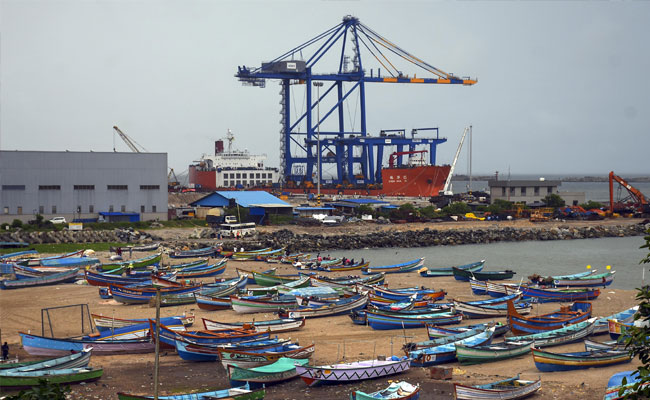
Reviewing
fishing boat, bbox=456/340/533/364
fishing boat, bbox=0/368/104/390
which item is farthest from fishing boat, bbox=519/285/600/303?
fishing boat, bbox=0/368/104/390

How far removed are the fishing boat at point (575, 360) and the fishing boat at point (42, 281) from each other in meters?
20.1

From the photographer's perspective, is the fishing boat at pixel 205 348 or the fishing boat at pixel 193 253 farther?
the fishing boat at pixel 193 253

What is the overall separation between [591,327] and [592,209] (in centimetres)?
4509

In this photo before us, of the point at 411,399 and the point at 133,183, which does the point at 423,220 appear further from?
the point at 411,399

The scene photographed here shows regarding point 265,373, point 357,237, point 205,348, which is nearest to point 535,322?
point 265,373

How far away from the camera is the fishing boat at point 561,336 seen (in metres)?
18.8

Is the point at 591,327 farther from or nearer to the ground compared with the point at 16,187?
nearer to the ground

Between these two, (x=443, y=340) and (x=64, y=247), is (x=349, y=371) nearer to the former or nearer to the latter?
(x=443, y=340)

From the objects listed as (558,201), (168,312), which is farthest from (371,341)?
(558,201)

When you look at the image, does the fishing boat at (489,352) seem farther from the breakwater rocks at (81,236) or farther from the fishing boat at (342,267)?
the breakwater rocks at (81,236)

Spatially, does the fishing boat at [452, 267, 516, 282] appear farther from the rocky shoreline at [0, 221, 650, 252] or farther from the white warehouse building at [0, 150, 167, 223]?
the white warehouse building at [0, 150, 167, 223]

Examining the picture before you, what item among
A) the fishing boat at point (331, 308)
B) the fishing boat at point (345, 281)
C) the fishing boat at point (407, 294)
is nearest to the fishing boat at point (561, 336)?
the fishing boat at point (407, 294)

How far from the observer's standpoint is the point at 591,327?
1959 cm

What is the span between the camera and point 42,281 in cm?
2792
